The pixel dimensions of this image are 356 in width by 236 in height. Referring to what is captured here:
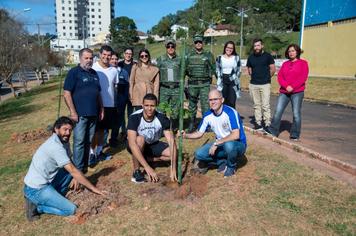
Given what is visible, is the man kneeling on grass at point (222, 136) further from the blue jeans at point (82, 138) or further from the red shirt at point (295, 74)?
the red shirt at point (295, 74)

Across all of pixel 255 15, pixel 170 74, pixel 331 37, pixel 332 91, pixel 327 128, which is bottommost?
pixel 327 128

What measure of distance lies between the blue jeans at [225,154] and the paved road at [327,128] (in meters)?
2.17

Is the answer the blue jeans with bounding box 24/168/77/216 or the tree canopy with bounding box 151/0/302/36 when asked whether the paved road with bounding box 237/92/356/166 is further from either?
the tree canopy with bounding box 151/0/302/36

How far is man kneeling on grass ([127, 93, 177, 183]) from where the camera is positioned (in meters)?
4.97

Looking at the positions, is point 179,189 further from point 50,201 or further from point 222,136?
point 50,201

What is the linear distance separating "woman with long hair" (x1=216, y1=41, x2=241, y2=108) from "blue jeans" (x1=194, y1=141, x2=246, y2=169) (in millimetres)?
2232

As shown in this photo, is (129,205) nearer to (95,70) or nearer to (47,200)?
(47,200)

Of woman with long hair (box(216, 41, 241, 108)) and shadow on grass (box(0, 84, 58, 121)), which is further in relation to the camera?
shadow on grass (box(0, 84, 58, 121))

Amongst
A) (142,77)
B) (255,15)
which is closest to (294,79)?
(142,77)

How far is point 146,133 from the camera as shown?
17.0 feet

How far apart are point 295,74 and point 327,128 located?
3066 mm

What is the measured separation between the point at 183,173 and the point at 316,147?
115 inches

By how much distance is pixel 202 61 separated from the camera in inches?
274

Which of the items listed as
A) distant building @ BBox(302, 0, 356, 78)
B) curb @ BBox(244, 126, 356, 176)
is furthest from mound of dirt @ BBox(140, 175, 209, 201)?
distant building @ BBox(302, 0, 356, 78)
